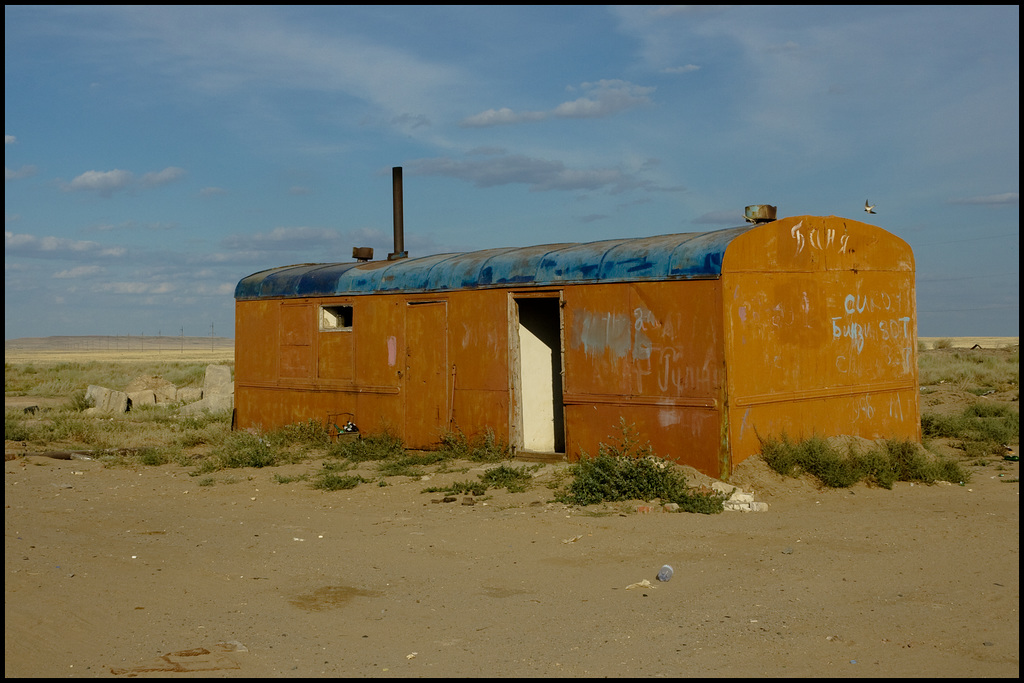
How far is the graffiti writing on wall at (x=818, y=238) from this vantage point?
10297 millimetres

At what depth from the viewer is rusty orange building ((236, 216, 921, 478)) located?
9719mm

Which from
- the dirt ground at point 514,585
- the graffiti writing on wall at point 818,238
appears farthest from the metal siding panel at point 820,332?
the dirt ground at point 514,585

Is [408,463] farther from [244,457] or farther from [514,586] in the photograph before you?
[514,586]

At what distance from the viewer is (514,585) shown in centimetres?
661

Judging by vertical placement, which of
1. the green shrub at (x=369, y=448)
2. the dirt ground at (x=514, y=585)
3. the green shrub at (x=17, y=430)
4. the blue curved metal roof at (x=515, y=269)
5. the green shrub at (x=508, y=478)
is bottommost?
the dirt ground at (x=514, y=585)

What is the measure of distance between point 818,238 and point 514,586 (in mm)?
6042

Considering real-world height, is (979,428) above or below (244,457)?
above

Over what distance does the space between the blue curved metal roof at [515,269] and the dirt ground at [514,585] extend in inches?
92.2

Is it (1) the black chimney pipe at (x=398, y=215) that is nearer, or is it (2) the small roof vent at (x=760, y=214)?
(2) the small roof vent at (x=760, y=214)

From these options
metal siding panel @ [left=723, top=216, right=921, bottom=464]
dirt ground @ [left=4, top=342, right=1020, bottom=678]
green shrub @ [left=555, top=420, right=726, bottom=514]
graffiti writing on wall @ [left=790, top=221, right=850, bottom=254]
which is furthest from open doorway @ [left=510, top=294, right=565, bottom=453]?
graffiti writing on wall @ [left=790, top=221, right=850, bottom=254]

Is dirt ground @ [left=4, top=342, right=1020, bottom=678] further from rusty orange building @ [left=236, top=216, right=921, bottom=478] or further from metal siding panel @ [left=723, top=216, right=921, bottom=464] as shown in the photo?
rusty orange building @ [left=236, top=216, right=921, bottom=478]

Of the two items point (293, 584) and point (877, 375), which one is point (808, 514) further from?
point (293, 584)

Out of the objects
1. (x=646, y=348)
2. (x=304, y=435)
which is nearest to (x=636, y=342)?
(x=646, y=348)

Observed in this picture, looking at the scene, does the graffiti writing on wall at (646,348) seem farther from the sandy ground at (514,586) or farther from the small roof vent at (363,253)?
the small roof vent at (363,253)
